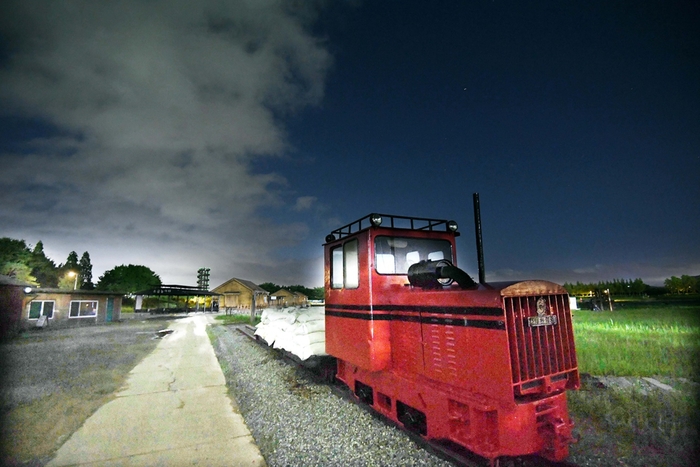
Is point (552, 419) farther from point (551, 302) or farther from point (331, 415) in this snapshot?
point (331, 415)

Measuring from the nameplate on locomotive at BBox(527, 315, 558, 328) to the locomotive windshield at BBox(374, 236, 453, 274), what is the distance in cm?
232

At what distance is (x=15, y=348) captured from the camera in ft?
47.9

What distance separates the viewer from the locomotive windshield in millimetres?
5535

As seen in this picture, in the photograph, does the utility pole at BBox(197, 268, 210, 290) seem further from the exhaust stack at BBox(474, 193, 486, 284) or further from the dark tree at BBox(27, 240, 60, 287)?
the exhaust stack at BBox(474, 193, 486, 284)

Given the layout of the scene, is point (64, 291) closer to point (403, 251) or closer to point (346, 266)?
point (346, 266)

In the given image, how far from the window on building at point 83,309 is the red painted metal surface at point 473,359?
102 ft

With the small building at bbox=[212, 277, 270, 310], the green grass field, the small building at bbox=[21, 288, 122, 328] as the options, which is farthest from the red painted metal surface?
the small building at bbox=[212, 277, 270, 310]

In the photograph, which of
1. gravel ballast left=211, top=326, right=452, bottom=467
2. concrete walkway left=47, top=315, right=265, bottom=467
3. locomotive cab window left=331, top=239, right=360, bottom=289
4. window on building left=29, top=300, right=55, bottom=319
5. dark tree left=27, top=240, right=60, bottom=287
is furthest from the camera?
dark tree left=27, top=240, right=60, bottom=287

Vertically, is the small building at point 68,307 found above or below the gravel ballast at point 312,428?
above

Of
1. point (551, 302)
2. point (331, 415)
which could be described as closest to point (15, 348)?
point (331, 415)

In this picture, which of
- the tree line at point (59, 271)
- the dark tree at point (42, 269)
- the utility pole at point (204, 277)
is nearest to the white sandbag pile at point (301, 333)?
the tree line at point (59, 271)

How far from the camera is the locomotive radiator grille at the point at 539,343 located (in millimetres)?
3543

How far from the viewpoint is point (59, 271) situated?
235ft

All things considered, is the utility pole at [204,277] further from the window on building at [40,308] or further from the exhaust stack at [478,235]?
the exhaust stack at [478,235]
